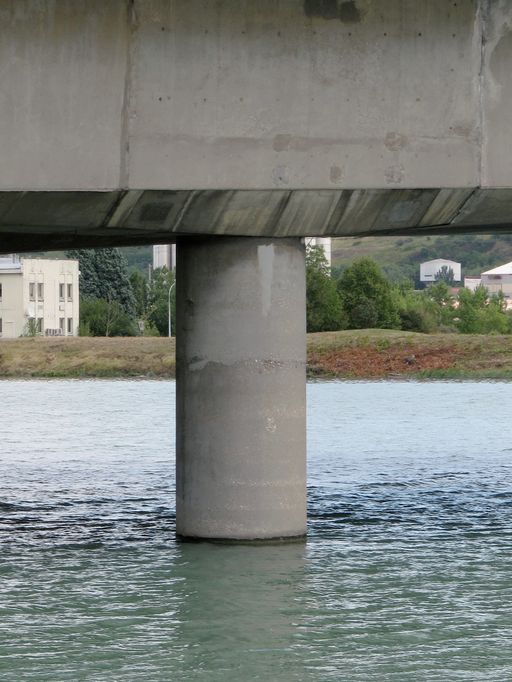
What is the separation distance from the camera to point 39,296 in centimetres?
14512

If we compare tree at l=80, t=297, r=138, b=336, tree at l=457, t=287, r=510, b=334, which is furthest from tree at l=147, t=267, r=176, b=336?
tree at l=457, t=287, r=510, b=334

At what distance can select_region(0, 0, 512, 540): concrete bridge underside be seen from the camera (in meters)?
16.5

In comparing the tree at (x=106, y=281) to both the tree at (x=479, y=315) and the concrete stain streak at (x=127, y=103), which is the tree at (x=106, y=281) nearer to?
the tree at (x=479, y=315)

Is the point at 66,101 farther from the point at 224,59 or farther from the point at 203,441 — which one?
the point at 203,441

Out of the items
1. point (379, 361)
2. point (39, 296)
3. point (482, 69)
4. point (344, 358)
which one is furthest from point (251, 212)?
point (39, 296)

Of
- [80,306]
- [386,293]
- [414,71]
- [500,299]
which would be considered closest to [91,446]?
[414,71]

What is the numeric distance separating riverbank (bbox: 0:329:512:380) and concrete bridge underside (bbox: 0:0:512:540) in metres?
67.2

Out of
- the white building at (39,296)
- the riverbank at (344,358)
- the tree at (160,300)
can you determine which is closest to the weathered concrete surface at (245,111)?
the riverbank at (344,358)

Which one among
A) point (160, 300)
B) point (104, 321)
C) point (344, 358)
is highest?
point (160, 300)

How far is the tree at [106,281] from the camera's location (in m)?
160

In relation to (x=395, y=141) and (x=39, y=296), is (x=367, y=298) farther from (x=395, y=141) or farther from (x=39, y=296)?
(x=395, y=141)

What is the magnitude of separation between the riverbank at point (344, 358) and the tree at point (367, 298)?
125 ft

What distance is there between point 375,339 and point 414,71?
74.2 metres

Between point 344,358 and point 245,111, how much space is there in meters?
73.6
